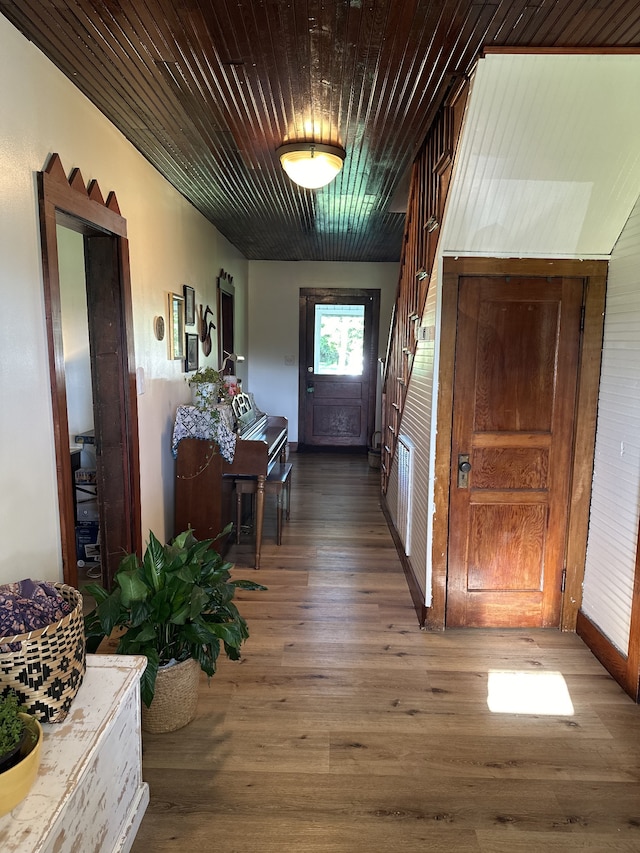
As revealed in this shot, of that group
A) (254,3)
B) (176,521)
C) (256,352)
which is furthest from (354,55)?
(256,352)

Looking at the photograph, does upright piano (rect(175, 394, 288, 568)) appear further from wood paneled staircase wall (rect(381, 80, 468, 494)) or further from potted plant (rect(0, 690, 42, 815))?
potted plant (rect(0, 690, 42, 815))

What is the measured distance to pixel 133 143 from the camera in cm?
278

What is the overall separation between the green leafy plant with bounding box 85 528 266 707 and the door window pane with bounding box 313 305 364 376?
535 centimetres

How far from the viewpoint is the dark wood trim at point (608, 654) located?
2312mm

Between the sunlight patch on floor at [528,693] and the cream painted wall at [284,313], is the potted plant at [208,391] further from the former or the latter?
the cream painted wall at [284,313]

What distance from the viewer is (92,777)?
4.40 ft

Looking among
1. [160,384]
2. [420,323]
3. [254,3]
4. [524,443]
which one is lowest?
[524,443]

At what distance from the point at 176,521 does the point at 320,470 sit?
2.94m

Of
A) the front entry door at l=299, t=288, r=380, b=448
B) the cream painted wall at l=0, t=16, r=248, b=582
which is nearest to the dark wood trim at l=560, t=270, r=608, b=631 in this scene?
the cream painted wall at l=0, t=16, r=248, b=582

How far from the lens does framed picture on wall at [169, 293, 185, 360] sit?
139 inches

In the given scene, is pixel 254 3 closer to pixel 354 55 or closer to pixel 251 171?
pixel 354 55

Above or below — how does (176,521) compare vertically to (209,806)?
above

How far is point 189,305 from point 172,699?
281cm

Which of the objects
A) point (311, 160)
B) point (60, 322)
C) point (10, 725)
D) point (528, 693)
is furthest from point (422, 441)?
point (10, 725)
